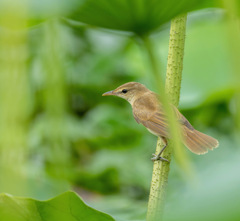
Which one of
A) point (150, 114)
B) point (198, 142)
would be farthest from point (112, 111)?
point (198, 142)

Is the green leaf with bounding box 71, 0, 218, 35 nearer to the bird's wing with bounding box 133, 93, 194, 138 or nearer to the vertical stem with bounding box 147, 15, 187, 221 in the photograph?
the vertical stem with bounding box 147, 15, 187, 221

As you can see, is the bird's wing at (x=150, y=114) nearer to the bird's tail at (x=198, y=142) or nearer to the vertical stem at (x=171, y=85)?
the bird's tail at (x=198, y=142)

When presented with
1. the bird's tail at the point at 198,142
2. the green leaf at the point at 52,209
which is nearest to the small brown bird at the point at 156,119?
the bird's tail at the point at 198,142

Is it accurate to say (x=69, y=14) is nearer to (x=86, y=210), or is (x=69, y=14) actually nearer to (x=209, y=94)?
(x=86, y=210)

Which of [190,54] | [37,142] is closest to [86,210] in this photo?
[37,142]

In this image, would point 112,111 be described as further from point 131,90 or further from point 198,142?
point 198,142
